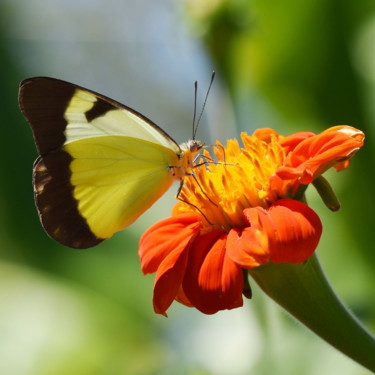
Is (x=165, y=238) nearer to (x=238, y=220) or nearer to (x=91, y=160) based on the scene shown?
(x=238, y=220)

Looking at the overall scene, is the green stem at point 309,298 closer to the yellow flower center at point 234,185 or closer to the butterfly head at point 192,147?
the yellow flower center at point 234,185

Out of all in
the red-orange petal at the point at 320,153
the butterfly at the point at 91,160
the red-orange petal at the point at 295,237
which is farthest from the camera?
the butterfly at the point at 91,160

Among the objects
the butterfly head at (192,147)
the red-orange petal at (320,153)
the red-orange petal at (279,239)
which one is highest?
the red-orange petal at (320,153)

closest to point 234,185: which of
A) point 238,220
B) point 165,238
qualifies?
point 238,220

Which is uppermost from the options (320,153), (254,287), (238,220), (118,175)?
(320,153)

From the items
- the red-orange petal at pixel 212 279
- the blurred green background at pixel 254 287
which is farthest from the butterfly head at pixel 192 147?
the blurred green background at pixel 254 287

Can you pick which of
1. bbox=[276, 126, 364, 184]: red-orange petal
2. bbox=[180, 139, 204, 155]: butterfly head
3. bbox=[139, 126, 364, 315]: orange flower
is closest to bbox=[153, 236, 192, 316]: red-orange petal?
bbox=[139, 126, 364, 315]: orange flower

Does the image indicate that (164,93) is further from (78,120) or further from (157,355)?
(78,120)

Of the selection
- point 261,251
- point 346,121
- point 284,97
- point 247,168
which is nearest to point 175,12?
point 284,97
